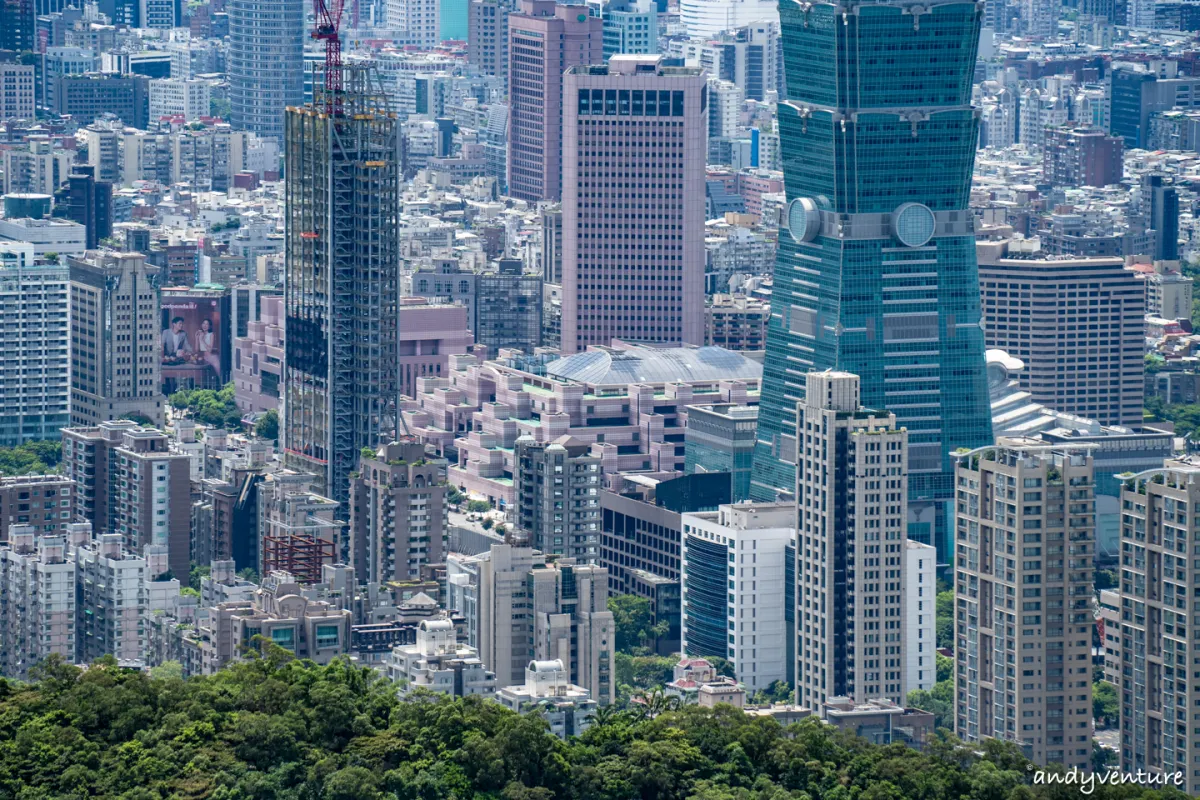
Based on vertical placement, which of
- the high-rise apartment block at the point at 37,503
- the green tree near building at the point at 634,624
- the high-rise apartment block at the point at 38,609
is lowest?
the green tree near building at the point at 634,624

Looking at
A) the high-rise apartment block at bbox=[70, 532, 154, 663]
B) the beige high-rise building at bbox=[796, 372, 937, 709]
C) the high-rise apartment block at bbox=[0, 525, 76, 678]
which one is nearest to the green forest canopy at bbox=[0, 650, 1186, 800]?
the beige high-rise building at bbox=[796, 372, 937, 709]

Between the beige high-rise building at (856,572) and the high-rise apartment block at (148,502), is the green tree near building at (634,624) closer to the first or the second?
the beige high-rise building at (856,572)

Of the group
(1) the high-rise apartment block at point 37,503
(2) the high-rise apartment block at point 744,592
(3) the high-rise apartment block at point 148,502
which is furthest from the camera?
(3) the high-rise apartment block at point 148,502

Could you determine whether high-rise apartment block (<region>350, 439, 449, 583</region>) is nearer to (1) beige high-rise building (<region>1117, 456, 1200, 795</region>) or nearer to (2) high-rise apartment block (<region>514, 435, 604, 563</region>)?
(2) high-rise apartment block (<region>514, 435, 604, 563</region>)

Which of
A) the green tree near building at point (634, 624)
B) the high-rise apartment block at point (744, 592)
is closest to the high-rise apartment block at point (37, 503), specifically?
the green tree near building at point (634, 624)

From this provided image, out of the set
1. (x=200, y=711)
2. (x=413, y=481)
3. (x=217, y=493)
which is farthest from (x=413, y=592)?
(x=200, y=711)

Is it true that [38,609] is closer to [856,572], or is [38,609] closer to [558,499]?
[558,499]
